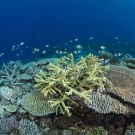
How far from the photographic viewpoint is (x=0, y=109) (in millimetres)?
5473

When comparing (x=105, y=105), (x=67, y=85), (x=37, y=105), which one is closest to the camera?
(x=105, y=105)

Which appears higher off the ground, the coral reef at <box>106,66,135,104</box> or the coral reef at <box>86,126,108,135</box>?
the coral reef at <box>106,66,135,104</box>

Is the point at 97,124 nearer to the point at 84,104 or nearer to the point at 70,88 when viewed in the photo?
the point at 84,104

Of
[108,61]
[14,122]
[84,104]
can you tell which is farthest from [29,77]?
[108,61]

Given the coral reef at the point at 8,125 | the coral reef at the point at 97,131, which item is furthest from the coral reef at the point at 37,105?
the coral reef at the point at 97,131

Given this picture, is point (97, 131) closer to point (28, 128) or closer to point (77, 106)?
point (77, 106)

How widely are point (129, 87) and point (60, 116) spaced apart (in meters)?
1.81

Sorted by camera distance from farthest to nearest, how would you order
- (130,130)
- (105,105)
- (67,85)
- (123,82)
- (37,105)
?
(123,82)
(37,105)
(67,85)
(130,130)
(105,105)

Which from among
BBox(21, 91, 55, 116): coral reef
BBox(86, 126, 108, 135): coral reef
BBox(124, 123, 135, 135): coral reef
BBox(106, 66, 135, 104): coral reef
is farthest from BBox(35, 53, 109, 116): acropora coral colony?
BBox(124, 123, 135, 135): coral reef

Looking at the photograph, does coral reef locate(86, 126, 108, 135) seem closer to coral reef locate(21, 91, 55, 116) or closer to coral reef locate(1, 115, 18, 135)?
coral reef locate(21, 91, 55, 116)

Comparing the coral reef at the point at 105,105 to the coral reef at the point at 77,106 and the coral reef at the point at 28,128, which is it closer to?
the coral reef at the point at 77,106

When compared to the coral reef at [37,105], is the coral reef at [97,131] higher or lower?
lower

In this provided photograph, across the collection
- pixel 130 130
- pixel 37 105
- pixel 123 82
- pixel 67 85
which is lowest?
pixel 130 130

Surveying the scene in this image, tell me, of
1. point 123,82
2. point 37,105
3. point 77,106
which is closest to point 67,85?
point 77,106
